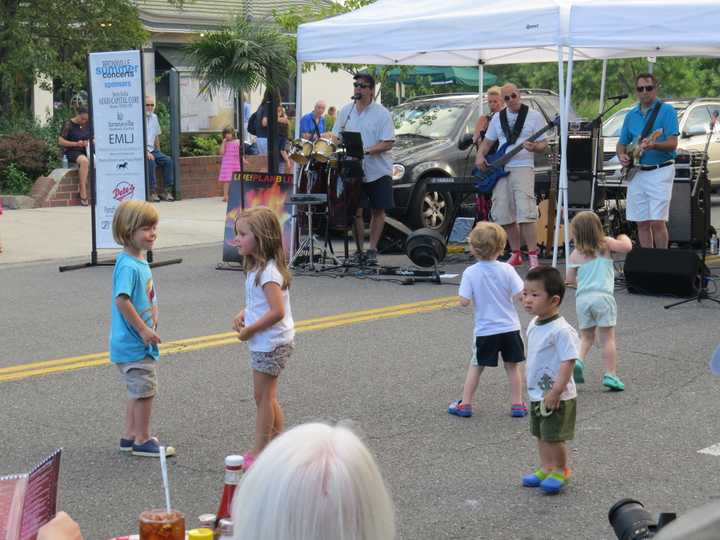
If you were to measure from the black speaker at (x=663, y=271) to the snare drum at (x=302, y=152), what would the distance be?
11.7ft

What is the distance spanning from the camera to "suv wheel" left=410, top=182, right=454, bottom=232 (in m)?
14.7

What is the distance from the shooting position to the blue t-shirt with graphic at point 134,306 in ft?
20.1

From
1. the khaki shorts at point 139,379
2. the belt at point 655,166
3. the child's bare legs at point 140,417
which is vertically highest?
the belt at point 655,166

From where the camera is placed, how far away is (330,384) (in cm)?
779

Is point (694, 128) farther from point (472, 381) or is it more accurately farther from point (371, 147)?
point (472, 381)

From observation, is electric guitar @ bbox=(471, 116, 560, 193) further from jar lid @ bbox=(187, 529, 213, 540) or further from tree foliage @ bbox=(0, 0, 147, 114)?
tree foliage @ bbox=(0, 0, 147, 114)

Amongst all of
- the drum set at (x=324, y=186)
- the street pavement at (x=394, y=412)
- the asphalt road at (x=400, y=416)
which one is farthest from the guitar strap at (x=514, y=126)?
the asphalt road at (x=400, y=416)

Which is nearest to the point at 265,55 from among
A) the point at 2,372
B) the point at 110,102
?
the point at 110,102

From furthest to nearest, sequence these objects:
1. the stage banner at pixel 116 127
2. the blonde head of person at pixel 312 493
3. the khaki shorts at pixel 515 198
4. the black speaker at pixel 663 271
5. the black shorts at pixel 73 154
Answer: the black shorts at pixel 73 154
the stage banner at pixel 116 127
the khaki shorts at pixel 515 198
the black speaker at pixel 663 271
the blonde head of person at pixel 312 493

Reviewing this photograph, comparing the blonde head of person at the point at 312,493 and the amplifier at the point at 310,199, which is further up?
the blonde head of person at the point at 312,493

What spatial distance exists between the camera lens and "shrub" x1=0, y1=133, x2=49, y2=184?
18129 millimetres

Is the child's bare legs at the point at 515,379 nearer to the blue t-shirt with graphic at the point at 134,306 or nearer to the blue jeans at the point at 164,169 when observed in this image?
the blue t-shirt with graphic at the point at 134,306

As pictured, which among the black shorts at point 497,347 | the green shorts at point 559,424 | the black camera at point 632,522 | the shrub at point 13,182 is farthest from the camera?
the shrub at point 13,182

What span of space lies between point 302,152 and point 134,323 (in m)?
6.91
